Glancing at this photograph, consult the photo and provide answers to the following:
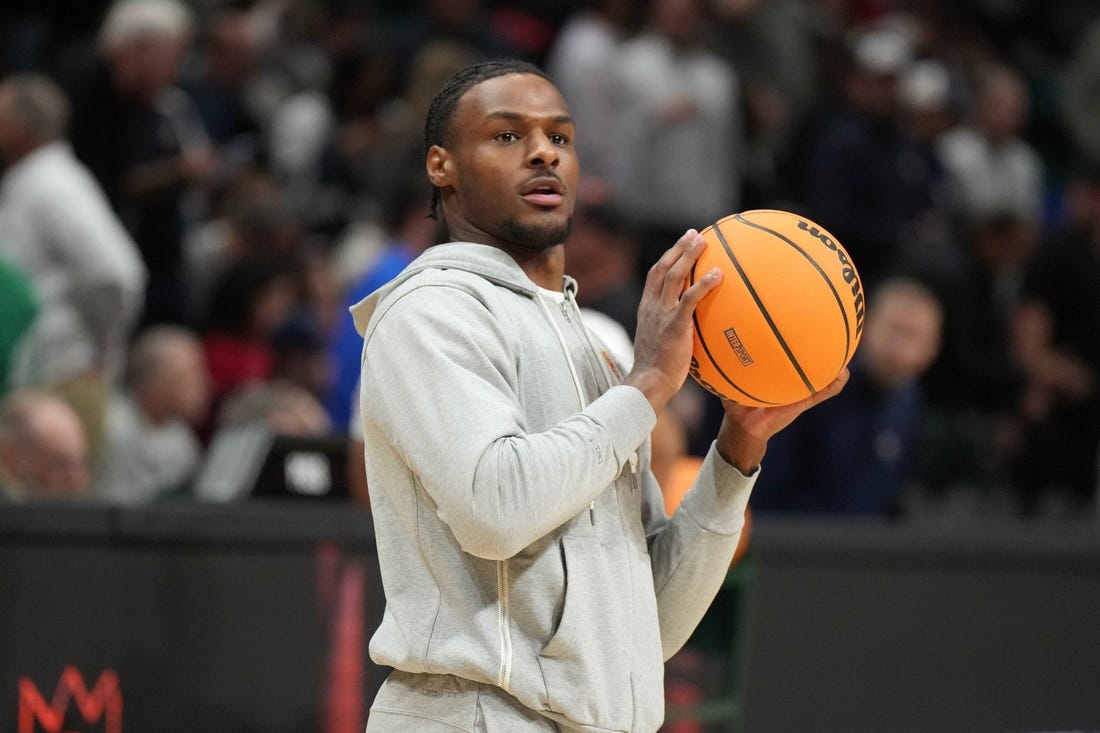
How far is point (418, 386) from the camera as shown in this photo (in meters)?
2.40

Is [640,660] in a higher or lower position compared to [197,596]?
higher

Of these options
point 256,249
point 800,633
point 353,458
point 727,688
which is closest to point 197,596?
point 353,458

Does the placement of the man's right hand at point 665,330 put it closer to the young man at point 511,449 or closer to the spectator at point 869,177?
the young man at point 511,449

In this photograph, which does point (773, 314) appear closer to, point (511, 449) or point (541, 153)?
point (541, 153)

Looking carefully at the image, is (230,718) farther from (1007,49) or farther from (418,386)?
(1007,49)

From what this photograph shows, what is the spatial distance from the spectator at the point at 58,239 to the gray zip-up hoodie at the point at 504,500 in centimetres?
387

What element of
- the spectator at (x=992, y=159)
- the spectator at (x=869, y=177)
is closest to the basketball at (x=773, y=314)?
the spectator at (x=869, y=177)

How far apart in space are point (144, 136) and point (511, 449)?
18.2ft

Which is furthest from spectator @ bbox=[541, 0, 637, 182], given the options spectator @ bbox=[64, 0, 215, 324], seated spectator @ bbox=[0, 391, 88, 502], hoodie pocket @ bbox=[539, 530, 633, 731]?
hoodie pocket @ bbox=[539, 530, 633, 731]

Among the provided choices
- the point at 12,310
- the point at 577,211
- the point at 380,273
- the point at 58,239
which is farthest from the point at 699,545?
the point at 58,239

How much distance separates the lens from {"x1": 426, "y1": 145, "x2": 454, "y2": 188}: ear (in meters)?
2.66

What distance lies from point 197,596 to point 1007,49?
10879mm

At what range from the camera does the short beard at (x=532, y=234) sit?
2.61 meters

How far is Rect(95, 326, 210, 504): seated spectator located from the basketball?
4.21m
